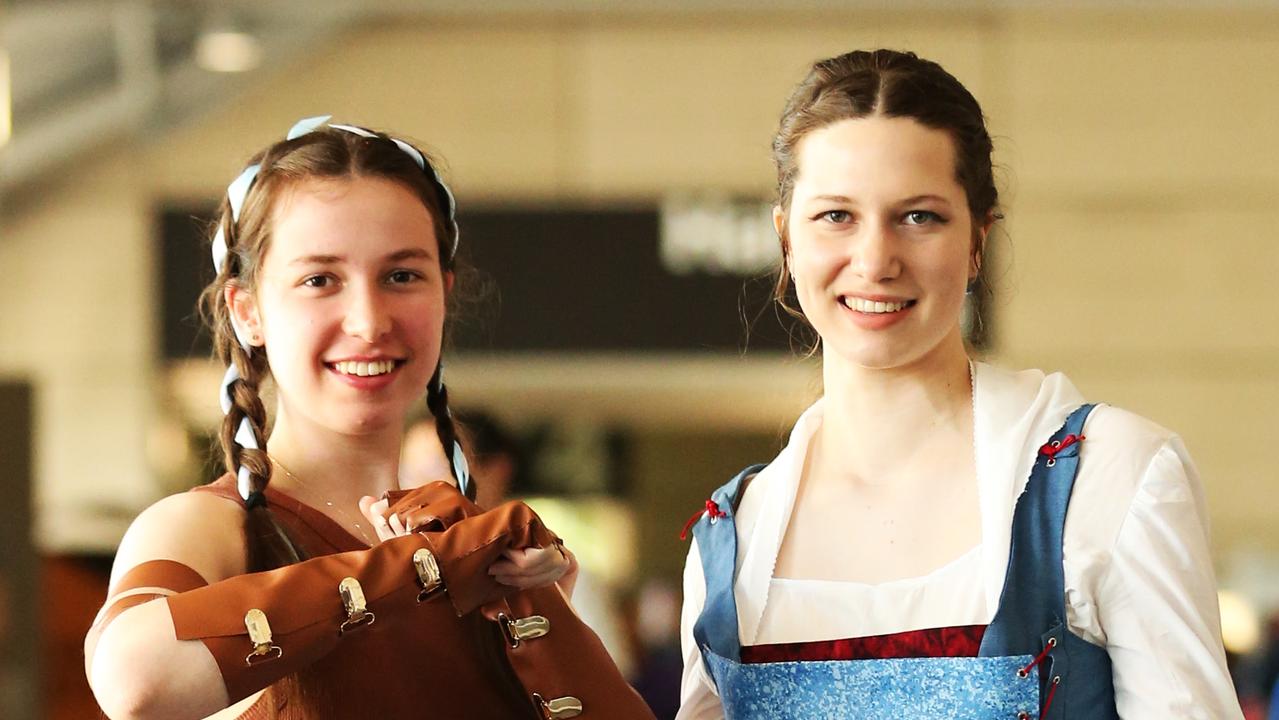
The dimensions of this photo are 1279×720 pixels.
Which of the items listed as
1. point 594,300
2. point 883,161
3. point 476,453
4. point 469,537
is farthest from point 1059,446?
point 594,300

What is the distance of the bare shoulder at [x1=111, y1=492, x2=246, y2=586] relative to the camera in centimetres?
156

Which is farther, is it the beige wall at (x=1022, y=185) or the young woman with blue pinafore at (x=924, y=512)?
the beige wall at (x=1022, y=185)

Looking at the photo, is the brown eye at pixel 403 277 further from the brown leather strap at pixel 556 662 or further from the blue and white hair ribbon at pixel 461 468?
the brown leather strap at pixel 556 662

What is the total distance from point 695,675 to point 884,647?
274mm

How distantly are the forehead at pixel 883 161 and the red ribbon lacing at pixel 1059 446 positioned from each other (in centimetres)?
29

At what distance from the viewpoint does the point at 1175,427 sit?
6.57 meters

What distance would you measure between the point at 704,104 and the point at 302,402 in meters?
4.91

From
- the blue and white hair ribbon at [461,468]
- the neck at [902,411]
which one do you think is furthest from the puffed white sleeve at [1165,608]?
the blue and white hair ribbon at [461,468]

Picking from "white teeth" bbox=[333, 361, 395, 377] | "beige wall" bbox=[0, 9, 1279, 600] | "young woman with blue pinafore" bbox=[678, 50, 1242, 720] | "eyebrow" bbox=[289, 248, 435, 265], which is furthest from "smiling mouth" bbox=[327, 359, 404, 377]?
"beige wall" bbox=[0, 9, 1279, 600]

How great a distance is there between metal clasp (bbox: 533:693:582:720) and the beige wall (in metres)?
4.79

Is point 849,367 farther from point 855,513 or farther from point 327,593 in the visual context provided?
point 327,593

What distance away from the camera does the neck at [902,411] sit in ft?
6.15

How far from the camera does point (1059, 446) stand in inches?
68.4

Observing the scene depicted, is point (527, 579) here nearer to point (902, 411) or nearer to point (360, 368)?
point (360, 368)
